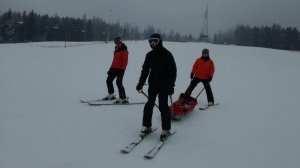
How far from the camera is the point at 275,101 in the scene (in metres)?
11.4

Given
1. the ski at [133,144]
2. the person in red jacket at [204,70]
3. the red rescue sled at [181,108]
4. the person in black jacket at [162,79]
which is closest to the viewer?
the ski at [133,144]

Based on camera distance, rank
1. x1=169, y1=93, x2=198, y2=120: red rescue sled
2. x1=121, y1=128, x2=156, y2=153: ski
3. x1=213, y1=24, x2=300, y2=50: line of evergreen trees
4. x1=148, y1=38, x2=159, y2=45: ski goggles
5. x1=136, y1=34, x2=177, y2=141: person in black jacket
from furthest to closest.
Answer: x1=213, y1=24, x2=300, y2=50: line of evergreen trees < x1=169, y1=93, x2=198, y2=120: red rescue sled < x1=136, y1=34, x2=177, y2=141: person in black jacket < x1=148, y1=38, x2=159, y2=45: ski goggles < x1=121, y1=128, x2=156, y2=153: ski

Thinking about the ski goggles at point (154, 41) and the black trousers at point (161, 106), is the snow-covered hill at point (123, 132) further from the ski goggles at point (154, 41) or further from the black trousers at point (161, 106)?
the ski goggles at point (154, 41)

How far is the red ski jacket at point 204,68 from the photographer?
9.67m

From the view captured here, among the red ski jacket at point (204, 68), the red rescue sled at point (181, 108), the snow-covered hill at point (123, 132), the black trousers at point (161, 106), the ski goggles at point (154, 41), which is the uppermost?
the ski goggles at point (154, 41)

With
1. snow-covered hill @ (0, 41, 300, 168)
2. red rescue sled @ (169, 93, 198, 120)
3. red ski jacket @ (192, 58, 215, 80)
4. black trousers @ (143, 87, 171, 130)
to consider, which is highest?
red ski jacket @ (192, 58, 215, 80)

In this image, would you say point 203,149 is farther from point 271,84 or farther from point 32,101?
point 271,84

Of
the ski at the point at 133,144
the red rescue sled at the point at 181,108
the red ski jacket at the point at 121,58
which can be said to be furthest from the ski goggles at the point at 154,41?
the red ski jacket at the point at 121,58

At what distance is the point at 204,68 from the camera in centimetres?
971

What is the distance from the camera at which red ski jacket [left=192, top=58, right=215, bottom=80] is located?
9672 millimetres

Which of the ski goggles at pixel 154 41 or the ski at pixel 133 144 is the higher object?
the ski goggles at pixel 154 41

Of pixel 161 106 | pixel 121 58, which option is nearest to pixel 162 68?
pixel 161 106

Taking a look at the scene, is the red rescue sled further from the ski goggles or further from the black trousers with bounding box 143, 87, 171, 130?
the ski goggles

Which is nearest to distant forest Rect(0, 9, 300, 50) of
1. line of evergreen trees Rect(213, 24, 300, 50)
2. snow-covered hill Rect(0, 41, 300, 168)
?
line of evergreen trees Rect(213, 24, 300, 50)
